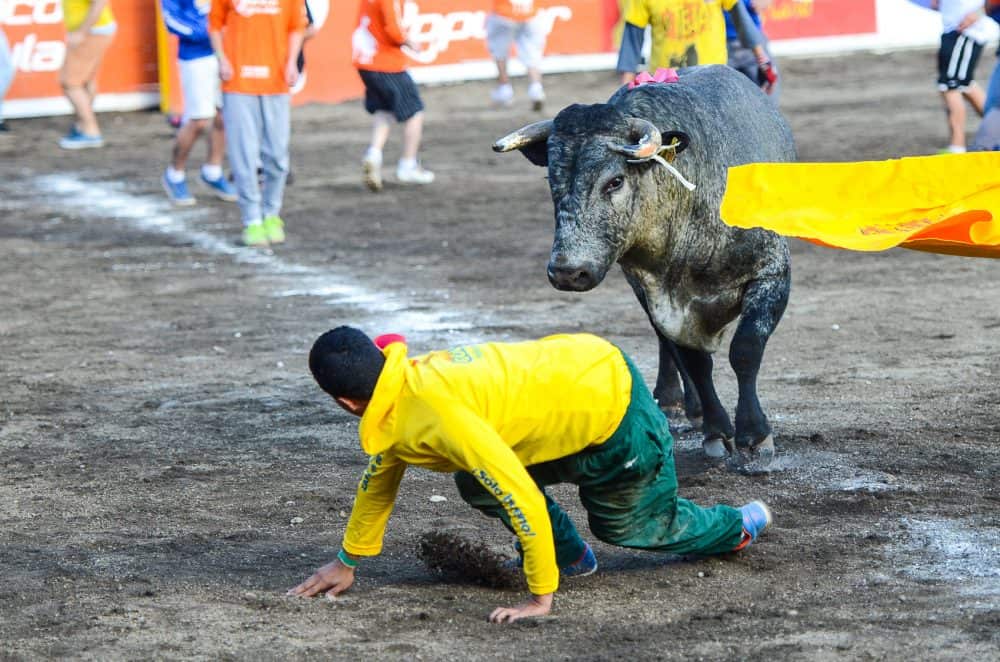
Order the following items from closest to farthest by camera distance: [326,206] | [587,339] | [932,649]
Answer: [932,649] < [587,339] < [326,206]

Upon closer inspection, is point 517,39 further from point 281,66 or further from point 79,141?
point 281,66

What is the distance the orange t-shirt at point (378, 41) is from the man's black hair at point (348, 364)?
30.5 ft

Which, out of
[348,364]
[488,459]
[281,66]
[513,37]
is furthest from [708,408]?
[513,37]

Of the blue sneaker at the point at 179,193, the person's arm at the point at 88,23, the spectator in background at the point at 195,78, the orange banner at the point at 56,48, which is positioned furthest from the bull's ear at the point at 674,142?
the orange banner at the point at 56,48

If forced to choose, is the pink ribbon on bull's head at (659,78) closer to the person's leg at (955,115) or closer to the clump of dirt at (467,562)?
the clump of dirt at (467,562)

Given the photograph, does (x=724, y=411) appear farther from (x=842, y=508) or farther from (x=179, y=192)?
(x=179, y=192)

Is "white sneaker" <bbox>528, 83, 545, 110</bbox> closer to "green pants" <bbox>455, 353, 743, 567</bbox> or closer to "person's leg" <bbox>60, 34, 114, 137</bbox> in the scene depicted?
"person's leg" <bbox>60, 34, 114, 137</bbox>

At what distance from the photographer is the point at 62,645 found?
16.1 feet

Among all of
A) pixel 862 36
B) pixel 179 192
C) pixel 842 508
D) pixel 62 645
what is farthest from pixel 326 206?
pixel 862 36

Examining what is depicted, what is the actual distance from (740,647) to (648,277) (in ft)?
8.38

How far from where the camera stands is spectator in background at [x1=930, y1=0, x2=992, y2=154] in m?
13.6

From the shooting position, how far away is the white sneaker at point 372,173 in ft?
47.0

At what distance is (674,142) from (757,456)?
4.55 feet

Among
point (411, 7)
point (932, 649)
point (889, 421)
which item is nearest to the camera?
point (932, 649)
